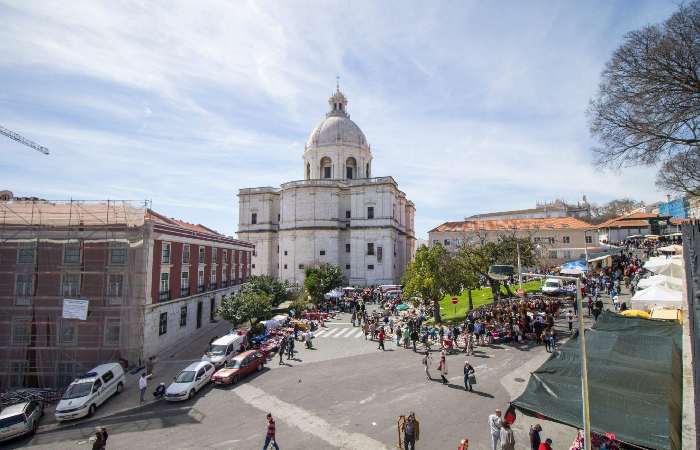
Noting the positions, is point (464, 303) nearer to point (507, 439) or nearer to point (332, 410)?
point (332, 410)

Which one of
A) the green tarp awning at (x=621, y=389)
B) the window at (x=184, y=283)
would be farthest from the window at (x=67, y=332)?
the green tarp awning at (x=621, y=389)

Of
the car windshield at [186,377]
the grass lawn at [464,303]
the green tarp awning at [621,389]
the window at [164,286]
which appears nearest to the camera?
the green tarp awning at [621,389]

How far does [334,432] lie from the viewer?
13.3 m

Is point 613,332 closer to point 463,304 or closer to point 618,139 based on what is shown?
point 618,139

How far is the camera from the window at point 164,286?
25.9m

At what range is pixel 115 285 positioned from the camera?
76.7 ft

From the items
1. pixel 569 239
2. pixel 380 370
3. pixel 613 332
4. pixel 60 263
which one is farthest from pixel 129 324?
pixel 569 239

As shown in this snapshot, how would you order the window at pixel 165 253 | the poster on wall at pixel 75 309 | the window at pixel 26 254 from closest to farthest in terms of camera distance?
the poster on wall at pixel 75 309, the window at pixel 26 254, the window at pixel 165 253

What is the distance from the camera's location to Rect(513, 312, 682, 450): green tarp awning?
8.20 m

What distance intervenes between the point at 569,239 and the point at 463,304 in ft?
103

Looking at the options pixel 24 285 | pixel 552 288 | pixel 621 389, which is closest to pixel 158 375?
pixel 24 285

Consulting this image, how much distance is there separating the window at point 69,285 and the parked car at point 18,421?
866 cm

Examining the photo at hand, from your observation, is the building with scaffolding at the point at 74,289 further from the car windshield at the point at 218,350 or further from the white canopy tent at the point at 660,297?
the white canopy tent at the point at 660,297

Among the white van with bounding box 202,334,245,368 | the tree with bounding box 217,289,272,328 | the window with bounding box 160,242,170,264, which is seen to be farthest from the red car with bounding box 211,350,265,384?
the window with bounding box 160,242,170,264
